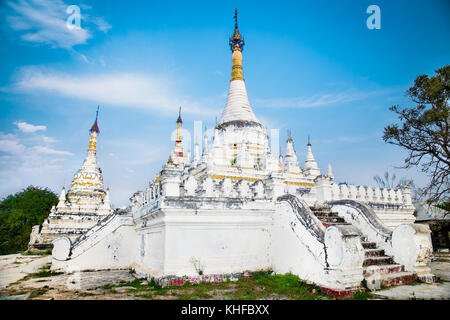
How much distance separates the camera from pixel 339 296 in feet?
21.4

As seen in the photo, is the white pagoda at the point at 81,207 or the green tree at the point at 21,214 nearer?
the white pagoda at the point at 81,207

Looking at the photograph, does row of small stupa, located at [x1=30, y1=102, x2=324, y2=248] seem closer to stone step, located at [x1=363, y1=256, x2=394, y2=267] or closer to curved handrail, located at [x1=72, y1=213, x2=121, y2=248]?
curved handrail, located at [x1=72, y1=213, x2=121, y2=248]

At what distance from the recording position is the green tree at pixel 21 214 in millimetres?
28486

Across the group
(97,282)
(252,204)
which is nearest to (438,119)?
(252,204)

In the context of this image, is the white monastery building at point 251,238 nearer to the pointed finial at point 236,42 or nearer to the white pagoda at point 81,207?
the white pagoda at point 81,207

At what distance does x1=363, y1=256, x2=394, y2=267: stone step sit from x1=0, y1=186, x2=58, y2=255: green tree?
29931mm

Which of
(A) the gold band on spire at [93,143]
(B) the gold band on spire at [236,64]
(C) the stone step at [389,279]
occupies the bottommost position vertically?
(C) the stone step at [389,279]

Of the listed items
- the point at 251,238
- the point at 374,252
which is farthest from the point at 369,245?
the point at 251,238

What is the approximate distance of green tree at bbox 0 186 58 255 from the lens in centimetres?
2849

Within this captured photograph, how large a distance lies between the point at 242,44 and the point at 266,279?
28280 mm

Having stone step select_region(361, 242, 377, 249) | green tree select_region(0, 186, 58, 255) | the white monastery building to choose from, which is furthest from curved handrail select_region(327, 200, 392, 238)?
green tree select_region(0, 186, 58, 255)

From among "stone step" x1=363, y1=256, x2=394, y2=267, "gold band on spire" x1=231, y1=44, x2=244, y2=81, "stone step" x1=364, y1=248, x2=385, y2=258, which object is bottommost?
"stone step" x1=363, y1=256, x2=394, y2=267

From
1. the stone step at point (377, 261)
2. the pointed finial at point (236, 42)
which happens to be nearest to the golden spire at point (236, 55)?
the pointed finial at point (236, 42)

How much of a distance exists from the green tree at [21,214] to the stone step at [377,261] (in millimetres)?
29931
